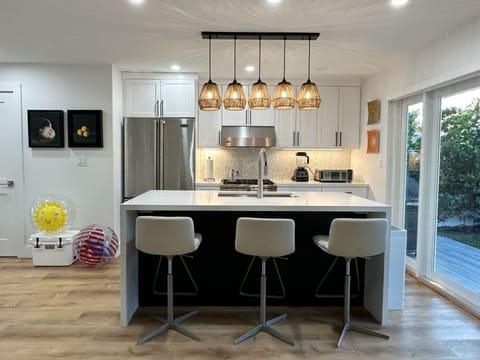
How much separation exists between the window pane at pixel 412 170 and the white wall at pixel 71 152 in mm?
3597

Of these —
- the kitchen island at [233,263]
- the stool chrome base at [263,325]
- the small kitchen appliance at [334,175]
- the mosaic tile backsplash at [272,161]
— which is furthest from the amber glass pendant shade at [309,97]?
the mosaic tile backsplash at [272,161]

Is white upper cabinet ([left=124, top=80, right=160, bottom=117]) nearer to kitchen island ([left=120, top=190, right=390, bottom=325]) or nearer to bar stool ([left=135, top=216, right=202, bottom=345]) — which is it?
kitchen island ([left=120, top=190, right=390, bottom=325])

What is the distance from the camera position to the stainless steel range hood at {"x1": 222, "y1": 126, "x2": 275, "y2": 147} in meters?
5.21

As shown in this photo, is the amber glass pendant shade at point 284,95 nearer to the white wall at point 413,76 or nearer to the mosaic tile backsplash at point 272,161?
the white wall at point 413,76

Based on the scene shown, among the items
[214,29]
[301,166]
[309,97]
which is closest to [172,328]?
[309,97]

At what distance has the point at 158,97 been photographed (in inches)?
196

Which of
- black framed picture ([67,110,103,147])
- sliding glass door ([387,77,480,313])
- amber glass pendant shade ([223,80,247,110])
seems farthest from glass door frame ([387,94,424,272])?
black framed picture ([67,110,103,147])

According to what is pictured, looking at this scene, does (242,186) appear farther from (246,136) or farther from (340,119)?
(340,119)

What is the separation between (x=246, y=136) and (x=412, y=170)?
2.23 meters

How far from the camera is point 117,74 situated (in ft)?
15.5

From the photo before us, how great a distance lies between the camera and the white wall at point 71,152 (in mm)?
4527

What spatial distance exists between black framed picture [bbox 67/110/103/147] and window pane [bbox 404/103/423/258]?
12.2 ft

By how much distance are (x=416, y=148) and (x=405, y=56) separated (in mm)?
1017

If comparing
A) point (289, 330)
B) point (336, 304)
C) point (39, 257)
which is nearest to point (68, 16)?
point (39, 257)
